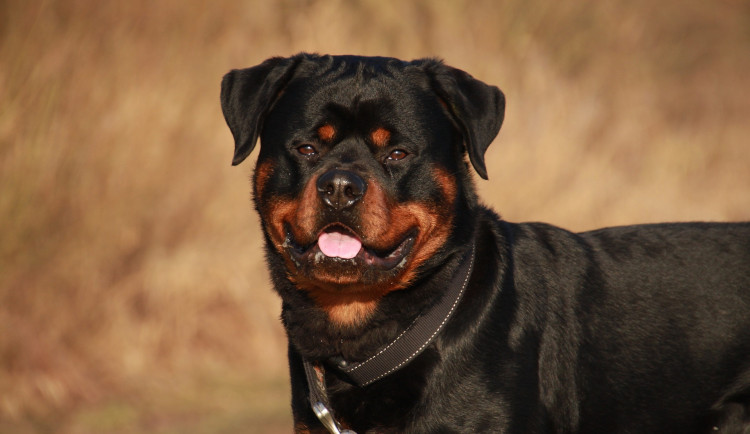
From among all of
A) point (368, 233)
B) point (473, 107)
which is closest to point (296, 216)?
point (368, 233)

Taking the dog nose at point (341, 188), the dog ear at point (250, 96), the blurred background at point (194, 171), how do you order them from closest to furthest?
1. the dog nose at point (341, 188)
2. the dog ear at point (250, 96)
3. the blurred background at point (194, 171)

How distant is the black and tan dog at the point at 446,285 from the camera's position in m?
3.01

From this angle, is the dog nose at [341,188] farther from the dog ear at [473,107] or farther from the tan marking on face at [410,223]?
the dog ear at [473,107]

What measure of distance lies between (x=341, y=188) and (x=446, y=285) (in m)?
0.56

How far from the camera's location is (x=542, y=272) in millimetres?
3363

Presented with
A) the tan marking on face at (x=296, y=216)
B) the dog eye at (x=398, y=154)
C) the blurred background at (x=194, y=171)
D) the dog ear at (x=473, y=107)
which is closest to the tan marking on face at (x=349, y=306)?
the tan marking on face at (x=296, y=216)

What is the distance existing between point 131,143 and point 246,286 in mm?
1391

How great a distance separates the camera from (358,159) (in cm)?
315

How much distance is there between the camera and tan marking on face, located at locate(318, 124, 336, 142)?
322 cm

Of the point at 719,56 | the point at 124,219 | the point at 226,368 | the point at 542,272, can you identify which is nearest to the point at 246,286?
the point at 226,368

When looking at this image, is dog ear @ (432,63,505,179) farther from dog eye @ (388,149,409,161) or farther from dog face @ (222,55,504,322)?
dog eye @ (388,149,409,161)

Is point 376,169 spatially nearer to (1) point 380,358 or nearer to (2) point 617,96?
(1) point 380,358

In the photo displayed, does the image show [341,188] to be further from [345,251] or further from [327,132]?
[327,132]

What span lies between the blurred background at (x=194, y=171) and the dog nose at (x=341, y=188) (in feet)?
10.1
